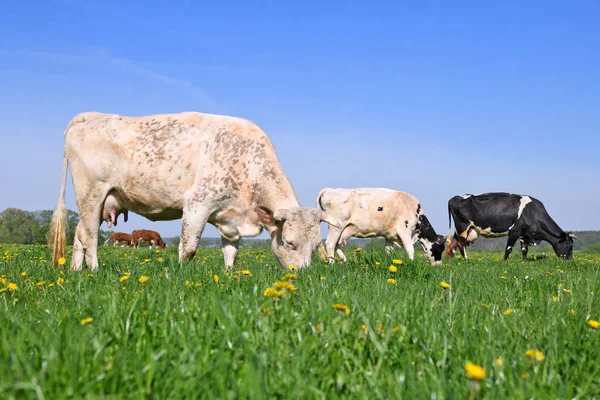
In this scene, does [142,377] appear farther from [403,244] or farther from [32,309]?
[403,244]

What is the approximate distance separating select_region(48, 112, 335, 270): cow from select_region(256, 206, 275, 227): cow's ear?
18 mm

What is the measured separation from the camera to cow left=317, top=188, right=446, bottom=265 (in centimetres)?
1827

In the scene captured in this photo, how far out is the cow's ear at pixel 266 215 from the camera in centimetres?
844

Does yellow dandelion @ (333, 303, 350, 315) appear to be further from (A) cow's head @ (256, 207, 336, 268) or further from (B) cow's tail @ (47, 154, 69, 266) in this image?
(B) cow's tail @ (47, 154, 69, 266)

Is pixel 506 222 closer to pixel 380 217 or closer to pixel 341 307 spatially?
pixel 380 217

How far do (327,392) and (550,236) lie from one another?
78.7 feet

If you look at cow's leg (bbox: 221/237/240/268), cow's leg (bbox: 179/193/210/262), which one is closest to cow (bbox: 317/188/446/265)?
cow's leg (bbox: 221/237/240/268)

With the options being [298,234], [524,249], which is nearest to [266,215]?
[298,234]

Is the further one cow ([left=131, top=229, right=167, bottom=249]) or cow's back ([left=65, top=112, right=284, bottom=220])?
cow ([left=131, top=229, right=167, bottom=249])

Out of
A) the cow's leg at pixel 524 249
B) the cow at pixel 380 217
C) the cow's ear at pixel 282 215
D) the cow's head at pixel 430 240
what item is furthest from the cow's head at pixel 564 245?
the cow's ear at pixel 282 215

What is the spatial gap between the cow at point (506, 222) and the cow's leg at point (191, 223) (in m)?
16.6

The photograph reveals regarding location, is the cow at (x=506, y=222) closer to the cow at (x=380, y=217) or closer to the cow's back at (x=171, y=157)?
the cow at (x=380, y=217)

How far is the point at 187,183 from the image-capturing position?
8.84 meters

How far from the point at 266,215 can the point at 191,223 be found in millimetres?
1223
